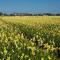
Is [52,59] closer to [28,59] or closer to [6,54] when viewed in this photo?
[28,59]

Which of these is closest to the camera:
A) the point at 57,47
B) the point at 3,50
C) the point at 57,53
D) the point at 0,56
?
the point at 0,56

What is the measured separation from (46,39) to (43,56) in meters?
9.38

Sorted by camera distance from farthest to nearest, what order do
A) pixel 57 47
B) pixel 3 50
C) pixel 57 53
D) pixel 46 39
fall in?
pixel 46 39 → pixel 57 47 → pixel 57 53 → pixel 3 50

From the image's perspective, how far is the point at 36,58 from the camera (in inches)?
524

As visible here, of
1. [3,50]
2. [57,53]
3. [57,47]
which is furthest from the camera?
[57,47]

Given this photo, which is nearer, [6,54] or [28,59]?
[28,59]

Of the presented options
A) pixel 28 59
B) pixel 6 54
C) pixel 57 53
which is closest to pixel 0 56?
pixel 6 54

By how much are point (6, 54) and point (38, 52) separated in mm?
1590

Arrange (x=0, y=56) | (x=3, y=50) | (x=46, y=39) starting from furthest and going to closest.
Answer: (x=46, y=39) < (x=3, y=50) < (x=0, y=56)

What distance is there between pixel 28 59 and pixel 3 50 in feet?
8.49

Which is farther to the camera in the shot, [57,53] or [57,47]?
[57,47]

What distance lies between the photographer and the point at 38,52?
14.6 m

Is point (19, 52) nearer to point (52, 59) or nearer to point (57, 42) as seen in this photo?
point (52, 59)

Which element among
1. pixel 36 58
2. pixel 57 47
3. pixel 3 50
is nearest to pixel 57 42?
pixel 57 47
